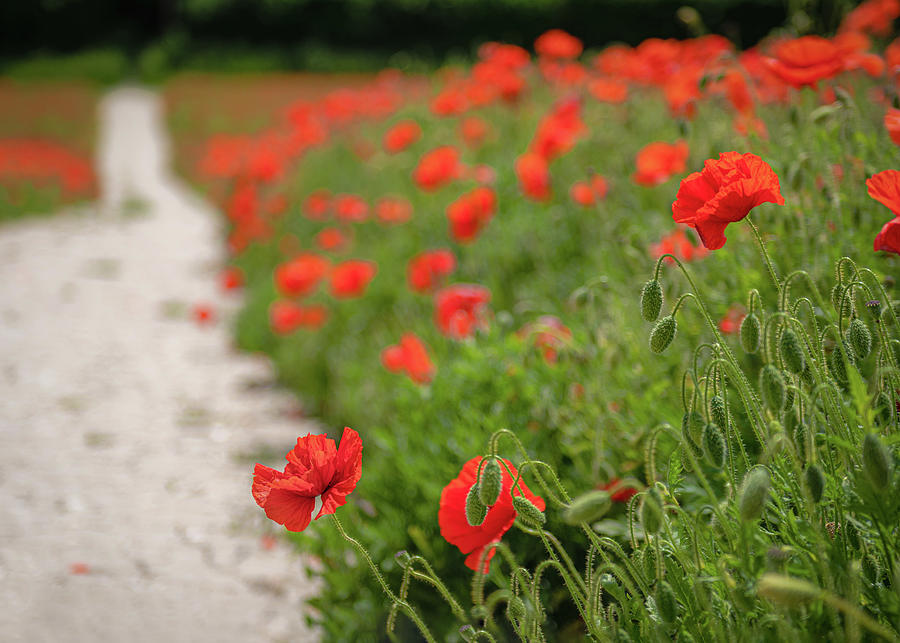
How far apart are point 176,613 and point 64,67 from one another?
766 inches

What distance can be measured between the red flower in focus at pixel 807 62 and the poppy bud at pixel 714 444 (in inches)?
32.4

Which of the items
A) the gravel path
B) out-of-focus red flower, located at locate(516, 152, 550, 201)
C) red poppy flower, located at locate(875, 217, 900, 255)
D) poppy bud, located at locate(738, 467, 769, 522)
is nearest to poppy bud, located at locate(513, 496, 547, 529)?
poppy bud, located at locate(738, 467, 769, 522)

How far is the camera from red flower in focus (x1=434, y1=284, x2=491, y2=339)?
226 centimetres

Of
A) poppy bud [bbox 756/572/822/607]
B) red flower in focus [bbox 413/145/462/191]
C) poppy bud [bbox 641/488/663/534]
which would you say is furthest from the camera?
red flower in focus [bbox 413/145/462/191]

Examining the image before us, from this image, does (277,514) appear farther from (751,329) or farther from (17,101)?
(17,101)

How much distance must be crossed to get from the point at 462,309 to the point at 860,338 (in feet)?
4.52

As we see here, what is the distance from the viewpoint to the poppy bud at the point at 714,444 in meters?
0.98

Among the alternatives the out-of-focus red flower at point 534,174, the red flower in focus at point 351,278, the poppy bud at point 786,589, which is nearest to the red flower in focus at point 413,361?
the red flower in focus at point 351,278

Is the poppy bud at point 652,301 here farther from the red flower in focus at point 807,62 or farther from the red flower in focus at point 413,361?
the red flower in focus at point 413,361

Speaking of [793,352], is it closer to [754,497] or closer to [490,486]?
[754,497]

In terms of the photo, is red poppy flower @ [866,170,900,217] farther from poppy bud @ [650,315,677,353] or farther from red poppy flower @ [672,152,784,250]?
poppy bud @ [650,315,677,353]

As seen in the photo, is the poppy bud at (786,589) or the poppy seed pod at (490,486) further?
the poppy seed pod at (490,486)

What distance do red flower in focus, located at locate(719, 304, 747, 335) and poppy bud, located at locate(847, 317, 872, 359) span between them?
2.11 ft

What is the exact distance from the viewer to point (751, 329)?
1.07 m
